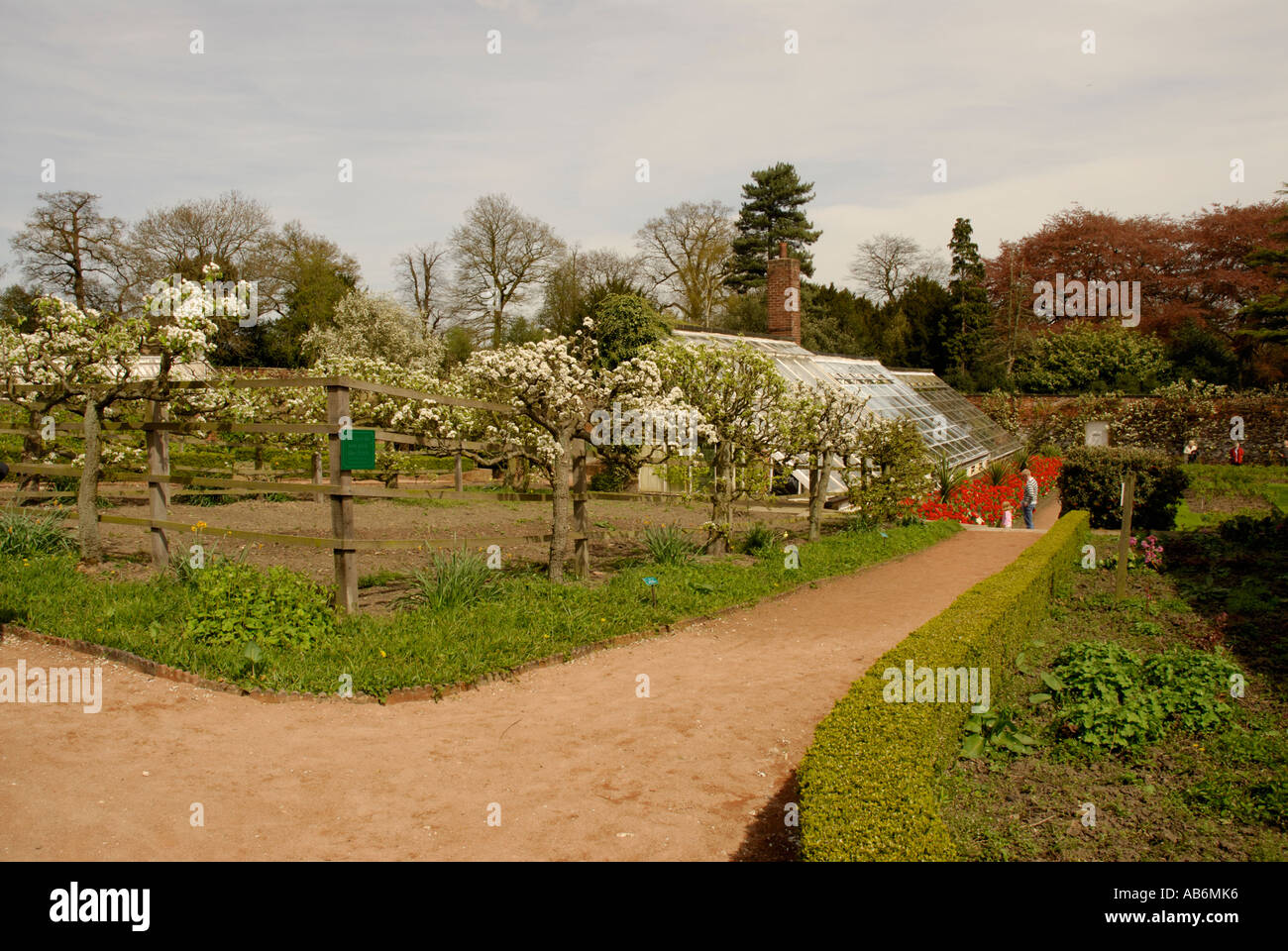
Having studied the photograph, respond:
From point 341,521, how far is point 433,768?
330 centimetres

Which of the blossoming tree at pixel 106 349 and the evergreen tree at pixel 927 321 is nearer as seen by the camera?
the blossoming tree at pixel 106 349

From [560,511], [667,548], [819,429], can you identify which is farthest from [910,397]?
[560,511]

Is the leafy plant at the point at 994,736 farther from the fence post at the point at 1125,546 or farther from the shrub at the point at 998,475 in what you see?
the shrub at the point at 998,475

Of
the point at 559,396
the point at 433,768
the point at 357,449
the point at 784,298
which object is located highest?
the point at 784,298

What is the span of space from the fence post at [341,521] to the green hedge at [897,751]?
464 centimetres

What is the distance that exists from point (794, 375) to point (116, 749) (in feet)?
51.7

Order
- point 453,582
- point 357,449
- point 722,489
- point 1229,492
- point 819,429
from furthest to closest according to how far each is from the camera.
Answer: point 1229,492 < point 819,429 < point 722,489 < point 453,582 < point 357,449

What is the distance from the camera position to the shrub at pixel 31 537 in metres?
9.32

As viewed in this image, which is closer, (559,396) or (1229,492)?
(559,396)

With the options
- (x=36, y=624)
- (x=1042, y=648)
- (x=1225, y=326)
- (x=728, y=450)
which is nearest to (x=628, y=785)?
(x=1042, y=648)

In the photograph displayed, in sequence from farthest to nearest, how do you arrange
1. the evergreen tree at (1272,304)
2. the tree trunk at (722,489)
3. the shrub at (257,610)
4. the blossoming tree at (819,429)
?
the blossoming tree at (819,429)
the tree trunk at (722,489)
the evergreen tree at (1272,304)
the shrub at (257,610)

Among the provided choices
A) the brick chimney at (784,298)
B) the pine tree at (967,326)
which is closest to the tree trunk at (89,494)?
the brick chimney at (784,298)

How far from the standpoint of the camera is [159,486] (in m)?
8.97

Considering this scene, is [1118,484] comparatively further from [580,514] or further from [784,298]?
[784,298]
